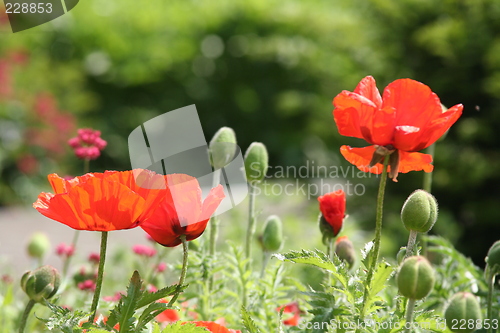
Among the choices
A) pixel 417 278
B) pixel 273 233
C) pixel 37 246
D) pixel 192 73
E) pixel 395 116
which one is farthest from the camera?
pixel 192 73

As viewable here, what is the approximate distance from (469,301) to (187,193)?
33 cm

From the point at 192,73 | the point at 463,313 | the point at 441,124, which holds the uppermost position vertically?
the point at 192,73

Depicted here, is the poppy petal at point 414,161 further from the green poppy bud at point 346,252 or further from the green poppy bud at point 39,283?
the green poppy bud at point 39,283

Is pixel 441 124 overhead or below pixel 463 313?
overhead

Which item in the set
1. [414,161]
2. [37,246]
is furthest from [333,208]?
[37,246]

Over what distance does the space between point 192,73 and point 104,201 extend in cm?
509

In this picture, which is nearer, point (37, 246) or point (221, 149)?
point (221, 149)

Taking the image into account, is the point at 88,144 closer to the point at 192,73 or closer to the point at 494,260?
the point at 494,260

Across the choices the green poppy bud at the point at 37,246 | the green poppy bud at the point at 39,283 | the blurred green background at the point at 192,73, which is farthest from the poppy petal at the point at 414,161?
the blurred green background at the point at 192,73

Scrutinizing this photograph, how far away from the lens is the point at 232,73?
18.8 ft

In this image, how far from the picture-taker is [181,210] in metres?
0.70

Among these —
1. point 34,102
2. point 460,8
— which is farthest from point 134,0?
point 460,8

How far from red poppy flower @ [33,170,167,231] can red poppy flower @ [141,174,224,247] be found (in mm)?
31

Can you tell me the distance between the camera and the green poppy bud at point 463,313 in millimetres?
670
